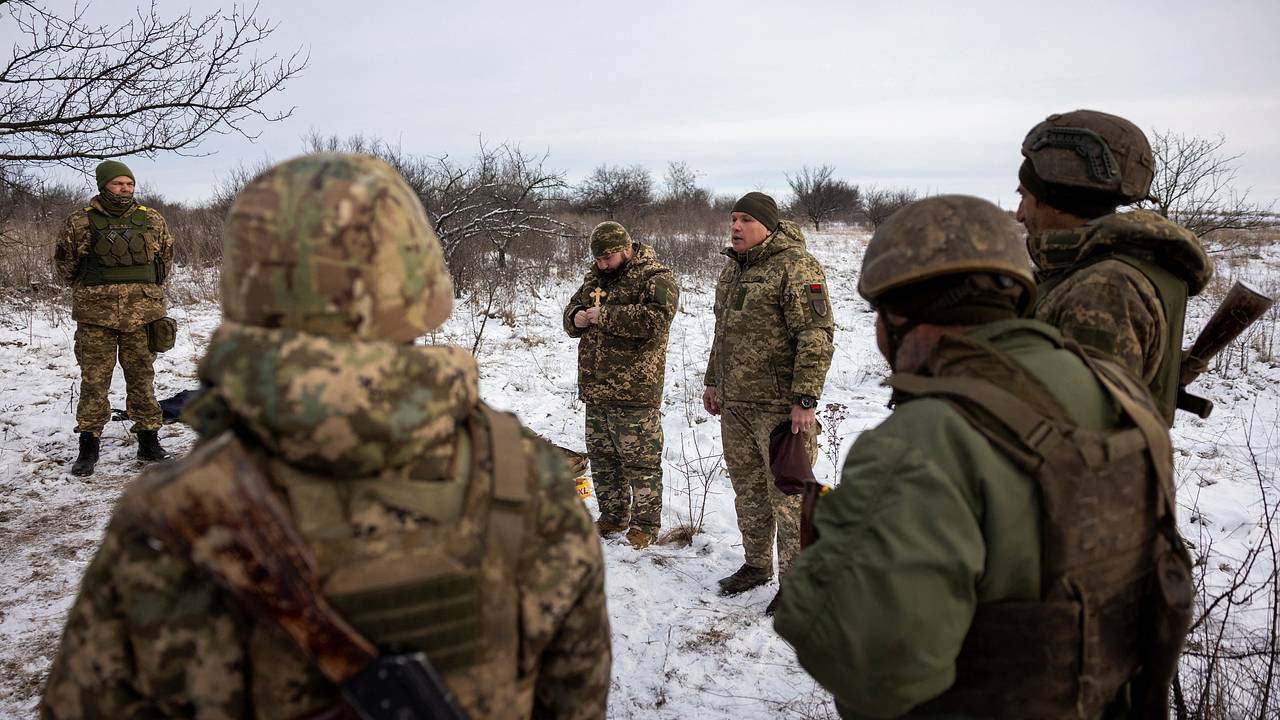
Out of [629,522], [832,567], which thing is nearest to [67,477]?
[629,522]

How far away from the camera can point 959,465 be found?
4.46 feet

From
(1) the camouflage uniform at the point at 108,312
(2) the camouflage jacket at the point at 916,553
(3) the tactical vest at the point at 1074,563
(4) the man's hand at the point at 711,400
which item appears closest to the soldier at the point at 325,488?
(2) the camouflage jacket at the point at 916,553

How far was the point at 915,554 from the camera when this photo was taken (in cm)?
131

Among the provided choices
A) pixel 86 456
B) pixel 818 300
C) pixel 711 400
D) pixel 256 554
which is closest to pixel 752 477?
pixel 711 400

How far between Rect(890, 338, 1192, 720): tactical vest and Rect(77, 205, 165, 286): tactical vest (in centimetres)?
631

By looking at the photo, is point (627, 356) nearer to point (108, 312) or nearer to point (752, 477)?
point (752, 477)

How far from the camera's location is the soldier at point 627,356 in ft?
15.0

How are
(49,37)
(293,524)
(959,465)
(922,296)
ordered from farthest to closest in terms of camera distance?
(49,37) → (922,296) → (959,465) → (293,524)

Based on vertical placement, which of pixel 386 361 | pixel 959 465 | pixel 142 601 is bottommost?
pixel 142 601

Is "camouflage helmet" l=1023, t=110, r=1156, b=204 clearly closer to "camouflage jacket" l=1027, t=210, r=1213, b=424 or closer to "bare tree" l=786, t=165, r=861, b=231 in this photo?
"camouflage jacket" l=1027, t=210, r=1213, b=424

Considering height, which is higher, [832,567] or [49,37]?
[49,37]

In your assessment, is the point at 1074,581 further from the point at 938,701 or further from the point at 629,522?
the point at 629,522

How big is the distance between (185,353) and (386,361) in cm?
923

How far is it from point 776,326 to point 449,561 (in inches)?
120
